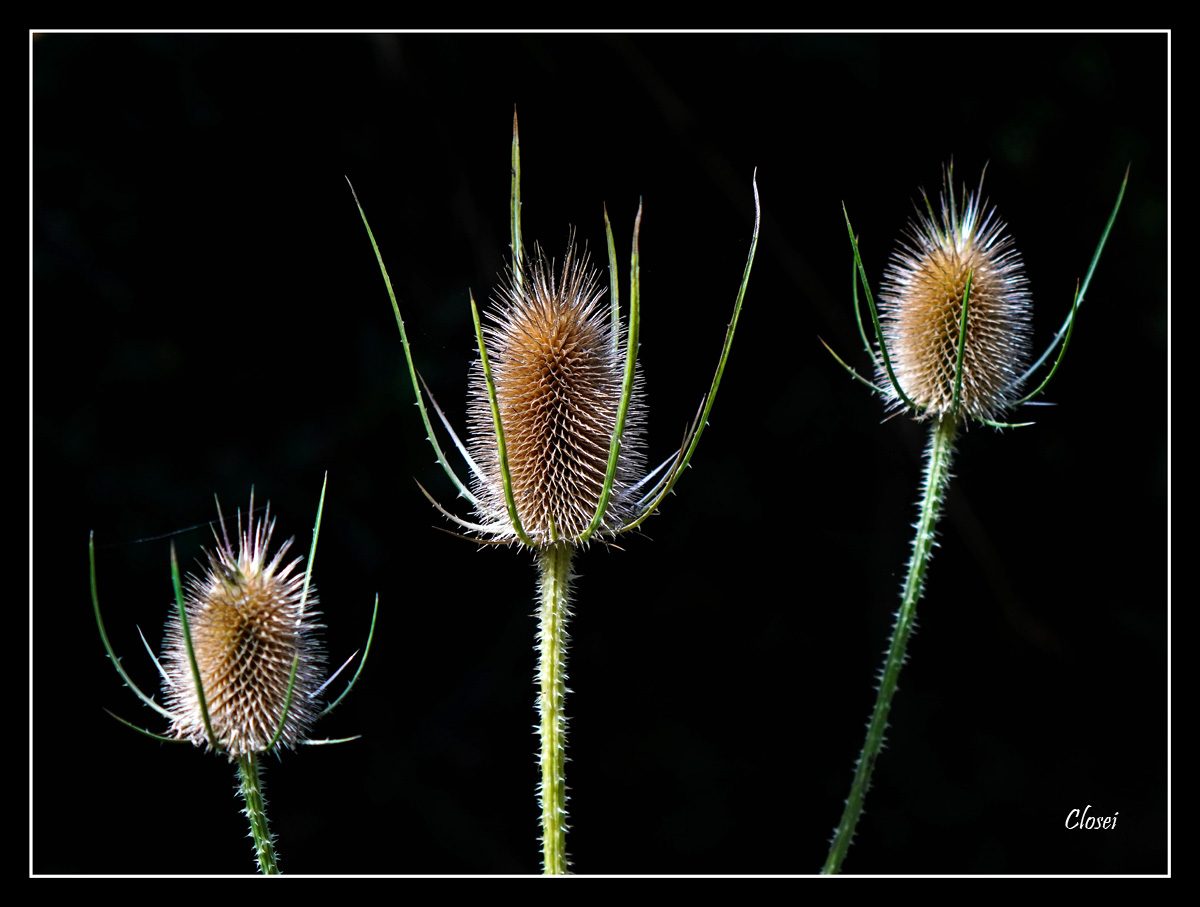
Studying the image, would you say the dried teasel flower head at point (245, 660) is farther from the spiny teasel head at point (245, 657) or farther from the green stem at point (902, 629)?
the green stem at point (902, 629)

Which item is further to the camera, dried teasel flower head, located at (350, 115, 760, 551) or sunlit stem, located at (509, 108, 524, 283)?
dried teasel flower head, located at (350, 115, 760, 551)

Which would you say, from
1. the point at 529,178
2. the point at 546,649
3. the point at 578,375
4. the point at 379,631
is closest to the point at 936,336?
the point at 578,375

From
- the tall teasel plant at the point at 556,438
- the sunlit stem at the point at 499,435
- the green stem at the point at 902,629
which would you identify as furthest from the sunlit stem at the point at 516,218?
the green stem at the point at 902,629

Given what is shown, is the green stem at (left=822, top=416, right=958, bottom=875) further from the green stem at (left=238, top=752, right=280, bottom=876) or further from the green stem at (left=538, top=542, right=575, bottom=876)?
the green stem at (left=238, top=752, right=280, bottom=876)

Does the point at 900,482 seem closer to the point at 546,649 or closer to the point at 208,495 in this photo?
the point at 208,495

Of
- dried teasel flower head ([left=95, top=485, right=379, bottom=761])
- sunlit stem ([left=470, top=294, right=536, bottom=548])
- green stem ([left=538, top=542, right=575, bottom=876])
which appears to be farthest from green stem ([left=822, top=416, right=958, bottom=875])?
dried teasel flower head ([left=95, top=485, right=379, bottom=761])

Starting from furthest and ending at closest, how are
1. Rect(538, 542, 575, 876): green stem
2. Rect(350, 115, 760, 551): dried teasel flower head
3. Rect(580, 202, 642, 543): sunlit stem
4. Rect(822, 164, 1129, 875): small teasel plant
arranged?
Rect(822, 164, 1129, 875): small teasel plant → Rect(350, 115, 760, 551): dried teasel flower head → Rect(538, 542, 575, 876): green stem → Rect(580, 202, 642, 543): sunlit stem
